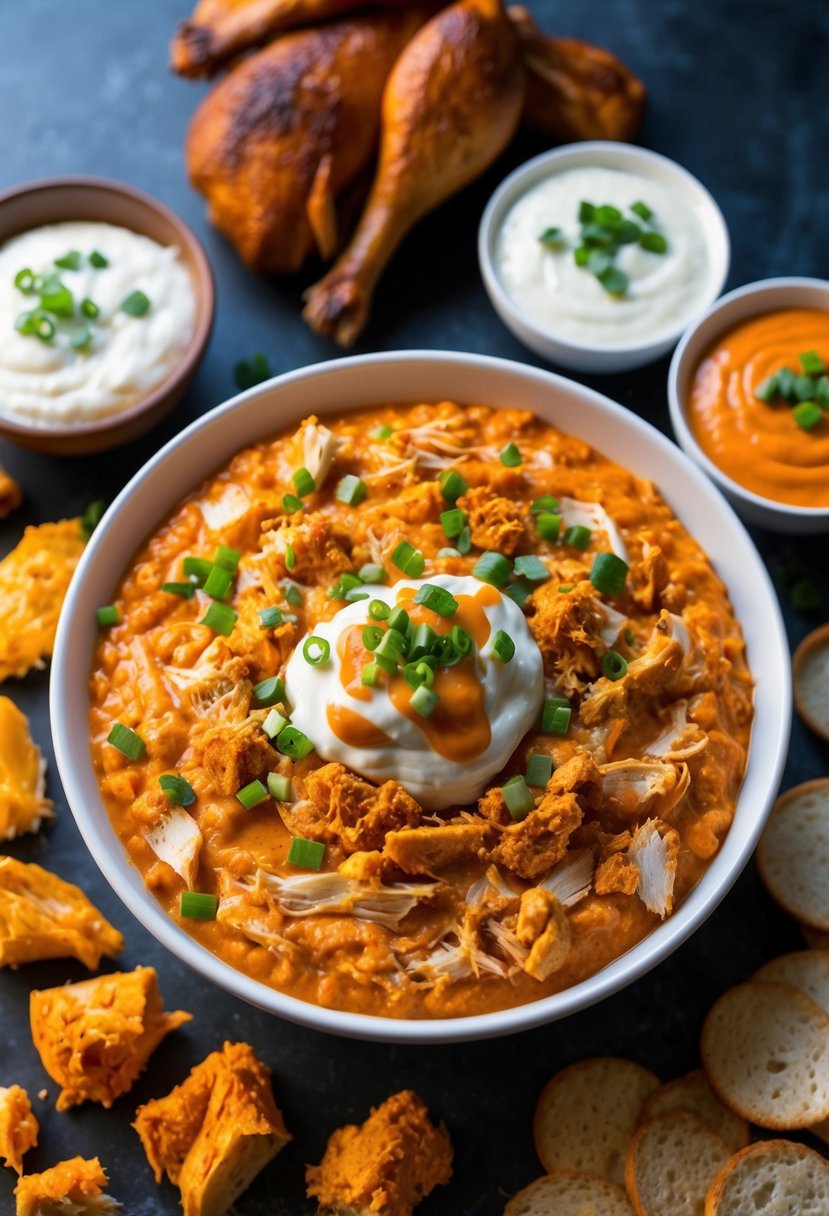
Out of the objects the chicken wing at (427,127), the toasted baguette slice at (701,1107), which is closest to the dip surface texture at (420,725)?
the toasted baguette slice at (701,1107)

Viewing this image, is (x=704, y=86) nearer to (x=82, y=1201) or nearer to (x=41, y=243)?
(x=41, y=243)

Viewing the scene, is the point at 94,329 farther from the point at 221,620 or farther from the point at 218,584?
the point at 221,620

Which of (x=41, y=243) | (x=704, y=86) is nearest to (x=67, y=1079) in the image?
(x=41, y=243)

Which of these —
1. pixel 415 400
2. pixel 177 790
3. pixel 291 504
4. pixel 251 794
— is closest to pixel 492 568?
pixel 291 504

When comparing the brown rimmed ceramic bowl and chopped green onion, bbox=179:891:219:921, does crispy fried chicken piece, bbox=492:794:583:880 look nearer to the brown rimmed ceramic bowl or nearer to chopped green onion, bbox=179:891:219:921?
chopped green onion, bbox=179:891:219:921

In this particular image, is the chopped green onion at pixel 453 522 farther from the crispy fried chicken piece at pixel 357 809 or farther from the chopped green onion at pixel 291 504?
the crispy fried chicken piece at pixel 357 809
